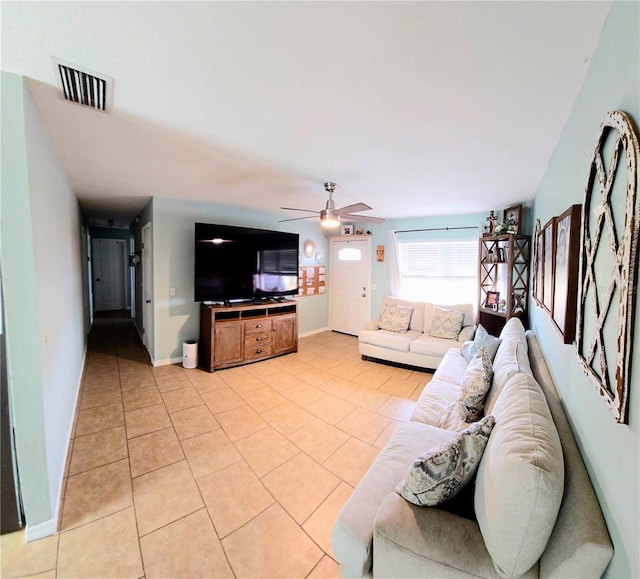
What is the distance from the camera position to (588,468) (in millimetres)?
1026

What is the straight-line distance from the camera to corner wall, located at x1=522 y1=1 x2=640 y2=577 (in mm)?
701

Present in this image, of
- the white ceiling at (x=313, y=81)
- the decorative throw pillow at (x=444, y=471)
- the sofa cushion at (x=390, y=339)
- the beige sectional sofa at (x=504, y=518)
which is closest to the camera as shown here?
the beige sectional sofa at (x=504, y=518)

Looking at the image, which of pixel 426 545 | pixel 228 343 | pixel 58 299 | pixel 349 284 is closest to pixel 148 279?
pixel 228 343

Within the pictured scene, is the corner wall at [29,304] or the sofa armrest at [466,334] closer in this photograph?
the corner wall at [29,304]

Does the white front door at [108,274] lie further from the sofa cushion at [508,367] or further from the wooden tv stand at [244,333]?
the sofa cushion at [508,367]

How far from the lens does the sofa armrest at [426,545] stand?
3.32 ft

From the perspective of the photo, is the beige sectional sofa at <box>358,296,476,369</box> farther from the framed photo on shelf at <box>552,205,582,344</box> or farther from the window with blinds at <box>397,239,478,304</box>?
the framed photo on shelf at <box>552,205,582,344</box>

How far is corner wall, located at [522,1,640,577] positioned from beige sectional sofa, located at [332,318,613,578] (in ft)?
0.19

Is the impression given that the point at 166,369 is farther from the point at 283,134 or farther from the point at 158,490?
the point at 283,134

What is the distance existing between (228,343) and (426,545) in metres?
3.48

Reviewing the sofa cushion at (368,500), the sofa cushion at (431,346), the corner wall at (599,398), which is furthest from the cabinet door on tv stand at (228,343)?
the corner wall at (599,398)

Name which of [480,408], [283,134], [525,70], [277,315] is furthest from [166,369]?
[525,70]

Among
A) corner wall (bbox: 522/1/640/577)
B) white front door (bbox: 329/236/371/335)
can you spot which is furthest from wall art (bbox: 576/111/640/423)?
white front door (bbox: 329/236/371/335)

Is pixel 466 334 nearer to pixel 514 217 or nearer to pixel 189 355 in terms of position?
pixel 514 217
